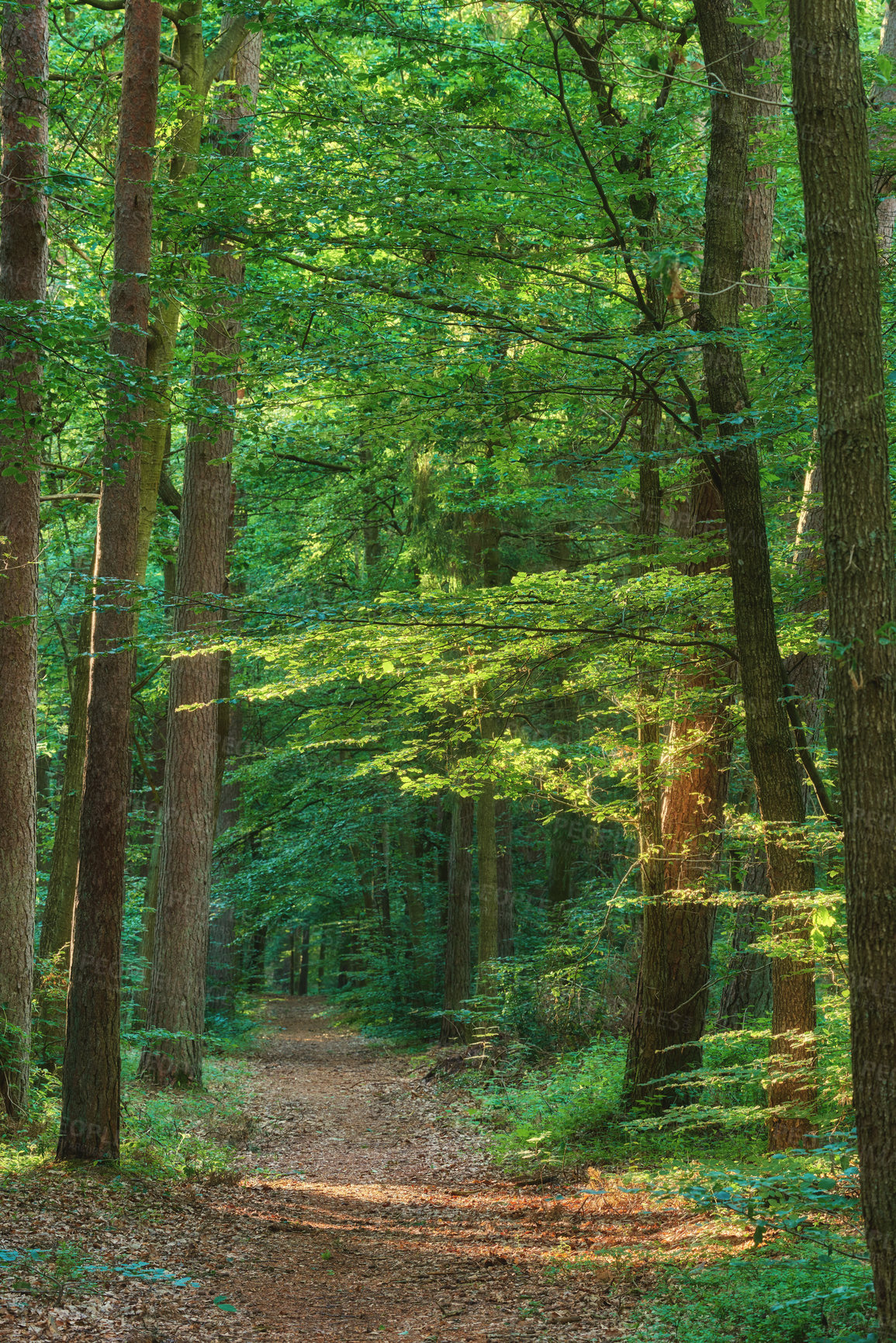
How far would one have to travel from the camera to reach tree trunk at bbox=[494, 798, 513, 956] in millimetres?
17344

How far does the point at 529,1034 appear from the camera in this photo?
539 inches

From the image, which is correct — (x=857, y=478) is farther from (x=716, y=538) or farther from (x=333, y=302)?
(x=333, y=302)

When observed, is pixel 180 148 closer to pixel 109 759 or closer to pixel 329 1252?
pixel 109 759

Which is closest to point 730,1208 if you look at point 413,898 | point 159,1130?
point 159,1130

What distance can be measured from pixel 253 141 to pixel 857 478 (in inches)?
324

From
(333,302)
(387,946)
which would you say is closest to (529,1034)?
(387,946)

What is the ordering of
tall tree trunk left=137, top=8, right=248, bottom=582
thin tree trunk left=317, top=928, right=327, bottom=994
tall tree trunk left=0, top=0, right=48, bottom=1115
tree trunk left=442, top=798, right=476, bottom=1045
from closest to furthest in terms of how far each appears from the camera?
1. tall tree trunk left=0, top=0, right=48, bottom=1115
2. tall tree trunk left=137, top=8, right=248, bottom=582
3. tree trunk left=442, top=798, right=476, bottom=1045
4. thin tree trunk left=317, top=928, right=327, bottom=994

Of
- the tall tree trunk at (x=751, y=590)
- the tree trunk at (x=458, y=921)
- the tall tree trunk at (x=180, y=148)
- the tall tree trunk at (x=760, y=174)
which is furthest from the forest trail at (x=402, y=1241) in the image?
the tall tree trunk at (x=760, y=174)

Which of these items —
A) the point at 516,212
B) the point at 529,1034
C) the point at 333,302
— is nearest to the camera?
the point at 516,212

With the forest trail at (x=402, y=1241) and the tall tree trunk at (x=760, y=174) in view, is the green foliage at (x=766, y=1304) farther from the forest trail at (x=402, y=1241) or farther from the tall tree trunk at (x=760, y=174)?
the tall tree trunk at (x=760, y=174)

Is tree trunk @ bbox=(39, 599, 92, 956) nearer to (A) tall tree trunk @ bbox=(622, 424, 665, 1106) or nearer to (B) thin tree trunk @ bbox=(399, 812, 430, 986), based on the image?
(A) tall tree trunk @ bbox=(622, 424, 665, 1106)

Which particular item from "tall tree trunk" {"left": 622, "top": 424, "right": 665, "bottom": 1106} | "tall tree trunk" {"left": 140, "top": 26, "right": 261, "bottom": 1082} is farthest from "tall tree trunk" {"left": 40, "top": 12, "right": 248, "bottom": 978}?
"tall tree trunk" {"left": 622, "top": 424, "right": 665, "bottom": 1106}

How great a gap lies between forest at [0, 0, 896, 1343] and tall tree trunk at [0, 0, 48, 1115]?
0.04 meters

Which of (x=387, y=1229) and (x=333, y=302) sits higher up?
(x=333, y=302)
